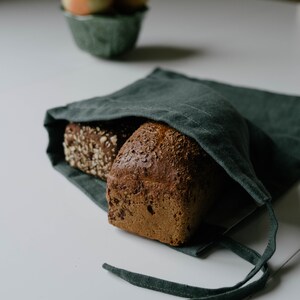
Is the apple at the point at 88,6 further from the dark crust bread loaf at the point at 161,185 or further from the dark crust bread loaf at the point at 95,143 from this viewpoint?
the dark crust bread loaf at the point at 161,185

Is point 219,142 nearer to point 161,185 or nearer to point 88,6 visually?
point 161,185

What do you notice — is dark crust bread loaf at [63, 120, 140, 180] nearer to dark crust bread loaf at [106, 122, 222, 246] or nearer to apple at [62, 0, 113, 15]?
dark crust bread loaf at [106, 122, 222, 246]

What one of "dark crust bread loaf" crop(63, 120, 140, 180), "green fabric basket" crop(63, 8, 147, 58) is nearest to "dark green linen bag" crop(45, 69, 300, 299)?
"dark crust bread loaf" crop(63, 120, 140, 180)

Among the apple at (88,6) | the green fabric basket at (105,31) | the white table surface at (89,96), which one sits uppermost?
the apple at (88,6)

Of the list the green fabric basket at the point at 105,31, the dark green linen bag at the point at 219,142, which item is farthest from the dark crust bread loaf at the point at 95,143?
the green fabric basket at the point at 105,31

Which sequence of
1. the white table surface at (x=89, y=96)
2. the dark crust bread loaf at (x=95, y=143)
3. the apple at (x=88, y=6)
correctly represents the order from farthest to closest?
the apple at (x=88, y=6) → the dark crust bread loaf at (x=95, y=143) → the white table surface at (x=89, y=96)
